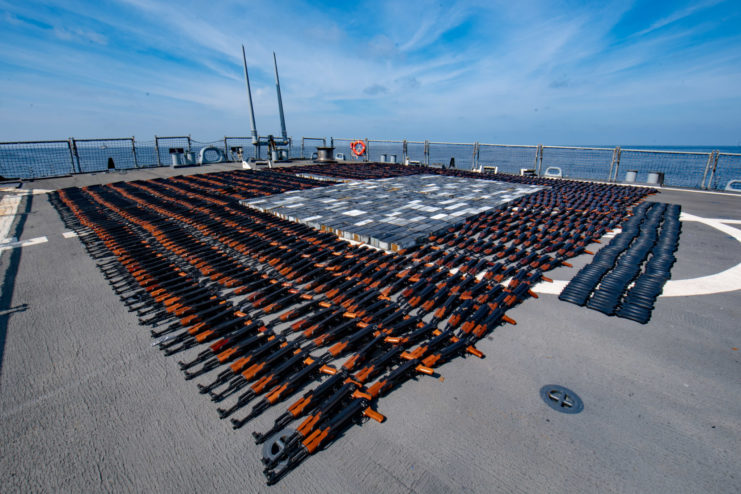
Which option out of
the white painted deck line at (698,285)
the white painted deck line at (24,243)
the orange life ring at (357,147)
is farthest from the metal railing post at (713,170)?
the white painted deck line at (24,243)

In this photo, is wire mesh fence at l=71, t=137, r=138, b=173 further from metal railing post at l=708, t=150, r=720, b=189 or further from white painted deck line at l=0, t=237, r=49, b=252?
metal railing post at l=708, t=150, r=720, b=189

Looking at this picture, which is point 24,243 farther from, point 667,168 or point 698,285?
point 667,168

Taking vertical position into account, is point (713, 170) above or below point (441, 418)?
above

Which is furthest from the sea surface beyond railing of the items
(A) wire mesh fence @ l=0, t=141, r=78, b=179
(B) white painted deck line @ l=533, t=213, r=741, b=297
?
(B) white painted deck line @ l=533, t=213, r=741, b=297

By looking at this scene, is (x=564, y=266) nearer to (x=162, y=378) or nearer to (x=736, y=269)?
(x=736, y=269)

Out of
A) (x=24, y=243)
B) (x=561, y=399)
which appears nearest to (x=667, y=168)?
(x=561, y=399)

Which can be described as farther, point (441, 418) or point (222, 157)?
point (222, 157)

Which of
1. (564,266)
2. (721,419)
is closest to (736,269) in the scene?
(564,266)
